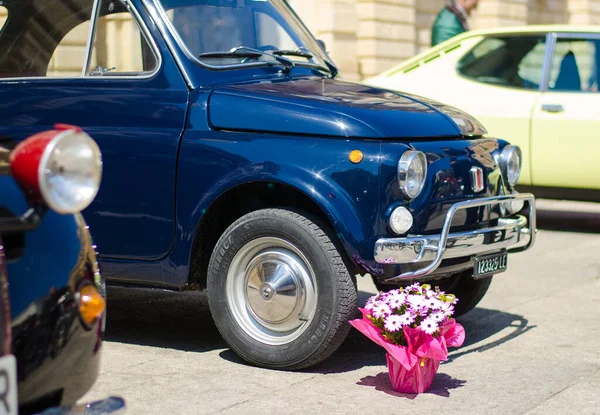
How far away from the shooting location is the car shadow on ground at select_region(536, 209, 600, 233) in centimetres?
1035

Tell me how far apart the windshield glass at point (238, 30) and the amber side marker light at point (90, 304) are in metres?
2.54


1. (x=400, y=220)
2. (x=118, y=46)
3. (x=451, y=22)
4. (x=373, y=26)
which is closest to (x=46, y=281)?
(x=400, y=220)

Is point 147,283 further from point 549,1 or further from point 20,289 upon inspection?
point 549,1

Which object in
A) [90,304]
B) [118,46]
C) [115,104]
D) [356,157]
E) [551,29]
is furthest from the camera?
[551,29]

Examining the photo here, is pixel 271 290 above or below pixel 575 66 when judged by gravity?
below

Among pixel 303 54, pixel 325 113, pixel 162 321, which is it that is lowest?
pixel 162 321

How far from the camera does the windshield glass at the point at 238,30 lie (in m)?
5.46

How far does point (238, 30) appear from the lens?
5703mm

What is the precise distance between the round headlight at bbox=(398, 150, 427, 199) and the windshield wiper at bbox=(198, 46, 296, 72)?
45.9 inches

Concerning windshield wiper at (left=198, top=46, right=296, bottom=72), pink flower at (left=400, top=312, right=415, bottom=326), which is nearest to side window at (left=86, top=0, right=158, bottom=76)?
windshield wiper at (left=198, top=46, right=296, bottom=72)

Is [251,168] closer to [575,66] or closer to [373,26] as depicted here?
[575,66]

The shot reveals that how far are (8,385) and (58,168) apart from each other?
547mm

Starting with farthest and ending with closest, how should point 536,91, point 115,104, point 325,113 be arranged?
point 536,91 → point 115,104 → point 325,113

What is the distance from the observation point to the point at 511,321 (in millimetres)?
6211
